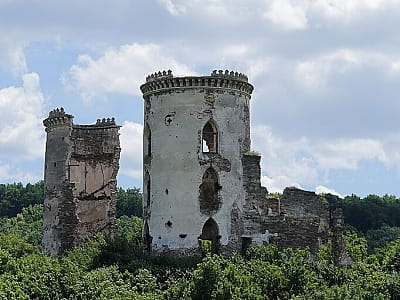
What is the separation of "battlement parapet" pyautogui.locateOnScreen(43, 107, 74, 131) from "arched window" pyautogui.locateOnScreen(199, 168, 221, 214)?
8.98 metres

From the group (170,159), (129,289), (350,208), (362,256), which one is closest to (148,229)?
(170,159)

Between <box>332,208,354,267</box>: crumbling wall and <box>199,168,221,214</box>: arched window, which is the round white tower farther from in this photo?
<box>332,208,354,267</box>: crumbling wall

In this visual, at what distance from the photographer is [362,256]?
48.2 metres

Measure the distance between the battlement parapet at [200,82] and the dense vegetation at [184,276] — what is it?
22.1ft

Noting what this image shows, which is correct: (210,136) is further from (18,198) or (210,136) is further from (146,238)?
(18,198)

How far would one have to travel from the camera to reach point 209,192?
A: 38.0 m

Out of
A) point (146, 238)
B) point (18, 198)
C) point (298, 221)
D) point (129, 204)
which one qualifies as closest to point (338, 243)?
point (298, 221)

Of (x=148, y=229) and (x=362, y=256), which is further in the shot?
(x=362, y=256)

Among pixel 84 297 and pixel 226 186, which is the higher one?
pixel 226 186

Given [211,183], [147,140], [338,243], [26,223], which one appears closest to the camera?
[211,183]

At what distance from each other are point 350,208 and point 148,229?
58.0m

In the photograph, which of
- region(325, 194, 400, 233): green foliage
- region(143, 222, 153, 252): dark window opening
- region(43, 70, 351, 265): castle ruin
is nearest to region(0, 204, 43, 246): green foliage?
region(325, 194, 400, 233): green foliage

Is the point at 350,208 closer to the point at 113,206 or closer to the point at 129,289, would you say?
the point at 113,206

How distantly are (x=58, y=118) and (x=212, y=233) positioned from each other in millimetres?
10573
